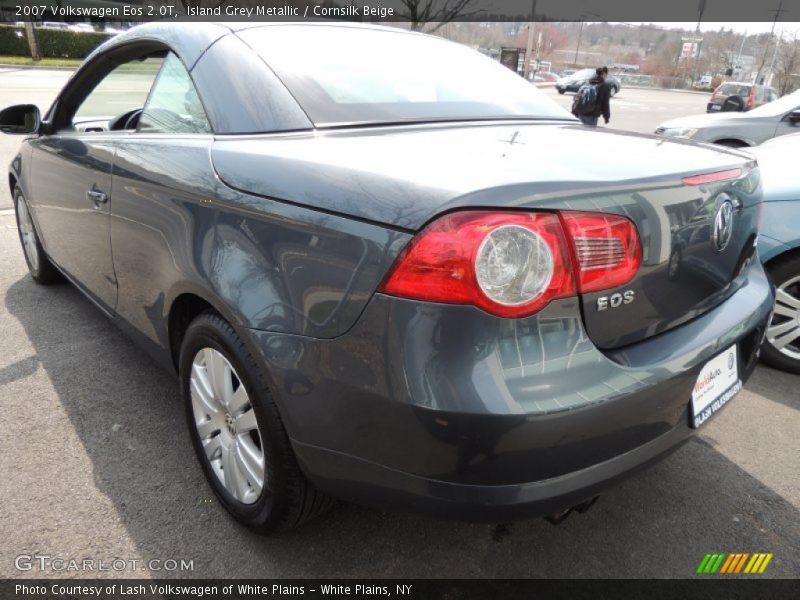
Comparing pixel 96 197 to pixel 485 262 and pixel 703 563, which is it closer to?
pixel 485 262

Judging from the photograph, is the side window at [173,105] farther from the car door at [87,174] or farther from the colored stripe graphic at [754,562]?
the colored stripe graphic at [754,562]

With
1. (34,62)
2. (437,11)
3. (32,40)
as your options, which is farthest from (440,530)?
(32,40)

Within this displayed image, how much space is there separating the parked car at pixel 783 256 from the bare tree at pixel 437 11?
2469 cm

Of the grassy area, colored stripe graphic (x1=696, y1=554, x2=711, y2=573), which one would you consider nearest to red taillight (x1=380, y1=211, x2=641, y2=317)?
colored stripe graphic (x1=696, y1=554, x2=711, y2=573)

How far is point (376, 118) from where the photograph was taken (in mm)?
1978

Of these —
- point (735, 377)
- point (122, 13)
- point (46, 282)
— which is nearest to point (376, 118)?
point (735, 377)

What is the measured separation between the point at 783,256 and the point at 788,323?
1.16 ft

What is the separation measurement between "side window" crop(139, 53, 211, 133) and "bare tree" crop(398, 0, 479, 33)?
25207mm

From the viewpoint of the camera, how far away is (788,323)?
3.23 metres

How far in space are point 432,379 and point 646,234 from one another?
25.6 inches

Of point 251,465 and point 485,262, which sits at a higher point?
point 485,262

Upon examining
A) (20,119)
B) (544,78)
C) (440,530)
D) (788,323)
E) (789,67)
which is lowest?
(440,530)

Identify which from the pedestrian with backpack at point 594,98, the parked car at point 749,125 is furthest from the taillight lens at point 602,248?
the pedestrian with backpack at point 594,98

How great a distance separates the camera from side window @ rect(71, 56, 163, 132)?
269 centimetres
